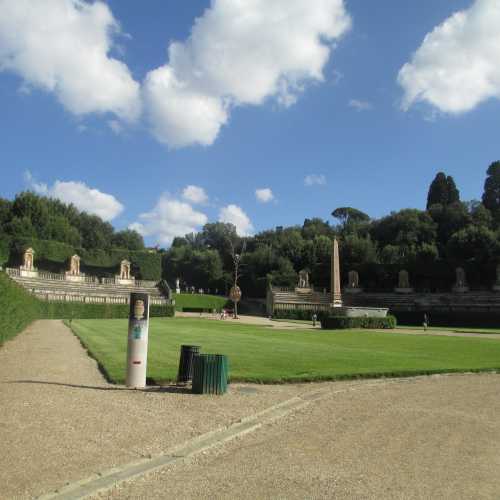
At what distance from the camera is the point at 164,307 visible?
5028 centimetres

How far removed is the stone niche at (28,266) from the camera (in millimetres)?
57547

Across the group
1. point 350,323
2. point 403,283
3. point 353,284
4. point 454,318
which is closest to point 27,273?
point 350,323

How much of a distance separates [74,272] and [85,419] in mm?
60357

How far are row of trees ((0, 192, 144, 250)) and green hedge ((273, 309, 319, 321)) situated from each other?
118ft

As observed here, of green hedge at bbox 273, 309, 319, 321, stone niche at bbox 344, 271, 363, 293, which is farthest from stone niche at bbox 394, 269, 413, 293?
green hedge at bbox 273, 309, 319, 321

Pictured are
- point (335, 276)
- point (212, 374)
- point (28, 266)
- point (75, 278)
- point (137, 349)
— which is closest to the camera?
point (212, 374)

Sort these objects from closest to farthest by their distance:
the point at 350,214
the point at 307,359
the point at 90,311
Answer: the point at 307,359 < the point at 90,311 < the point at 350,214

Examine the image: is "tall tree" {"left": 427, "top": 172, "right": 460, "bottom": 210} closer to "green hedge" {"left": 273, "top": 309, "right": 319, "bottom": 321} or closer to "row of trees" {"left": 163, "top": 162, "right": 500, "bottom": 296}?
"row of trees" {"left": 163, "top": 162, "right": 500, "bottom": 296}

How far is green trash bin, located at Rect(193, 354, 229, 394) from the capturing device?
35.4 feet

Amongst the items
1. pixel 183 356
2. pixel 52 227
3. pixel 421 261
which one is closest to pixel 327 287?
pixel 421 261

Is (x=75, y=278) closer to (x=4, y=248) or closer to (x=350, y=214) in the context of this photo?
(x=4, y=248)

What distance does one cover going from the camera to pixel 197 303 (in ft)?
219

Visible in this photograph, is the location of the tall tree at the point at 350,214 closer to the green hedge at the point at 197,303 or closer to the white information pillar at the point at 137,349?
the green hedge at the point at 197,303

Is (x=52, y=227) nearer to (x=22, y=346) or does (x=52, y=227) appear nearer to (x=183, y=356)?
(x=22, y=346)
